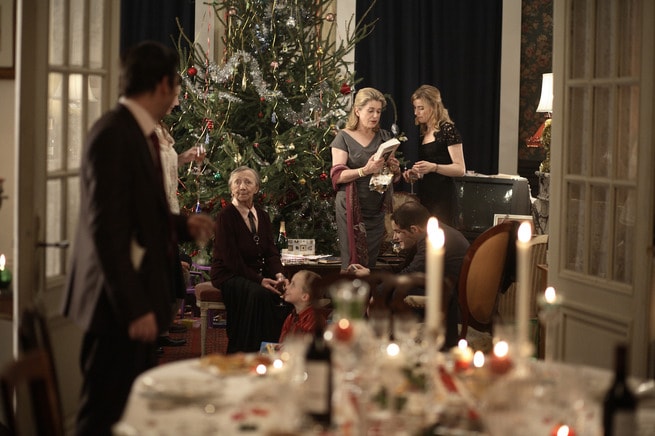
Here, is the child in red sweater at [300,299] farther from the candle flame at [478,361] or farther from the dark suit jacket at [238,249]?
the candle flame at [478,361]

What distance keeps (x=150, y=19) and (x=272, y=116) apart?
7.23ft

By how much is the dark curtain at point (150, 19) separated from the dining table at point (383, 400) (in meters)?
6.43

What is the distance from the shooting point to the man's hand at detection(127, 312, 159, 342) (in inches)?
116

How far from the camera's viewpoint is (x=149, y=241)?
308 centimetres

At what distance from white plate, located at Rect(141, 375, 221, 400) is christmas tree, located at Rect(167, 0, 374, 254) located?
4.39m

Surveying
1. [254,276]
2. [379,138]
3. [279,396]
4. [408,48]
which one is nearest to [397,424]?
[279,396]

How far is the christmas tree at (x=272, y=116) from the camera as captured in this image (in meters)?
7.06

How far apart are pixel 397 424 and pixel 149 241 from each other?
1214 millimetres

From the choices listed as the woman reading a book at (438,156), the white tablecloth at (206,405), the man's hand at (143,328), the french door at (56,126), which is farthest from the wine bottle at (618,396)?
the woman reading a book at (438,156)

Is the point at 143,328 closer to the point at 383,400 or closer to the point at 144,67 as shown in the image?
the point at 144,67

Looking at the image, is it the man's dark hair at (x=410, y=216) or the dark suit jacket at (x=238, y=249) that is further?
the dark suit jacket at (x=238, y=249)

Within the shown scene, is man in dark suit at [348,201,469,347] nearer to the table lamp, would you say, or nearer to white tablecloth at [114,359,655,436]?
white tablecloth at [114,359,655,436]

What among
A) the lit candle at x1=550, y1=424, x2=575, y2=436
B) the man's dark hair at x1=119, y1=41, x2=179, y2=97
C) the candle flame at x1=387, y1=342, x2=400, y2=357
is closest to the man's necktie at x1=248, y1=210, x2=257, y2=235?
the man's dark hair at x1=119, y1=41, x2=179, y2=97

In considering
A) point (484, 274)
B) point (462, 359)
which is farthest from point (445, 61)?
point (462, 359)
